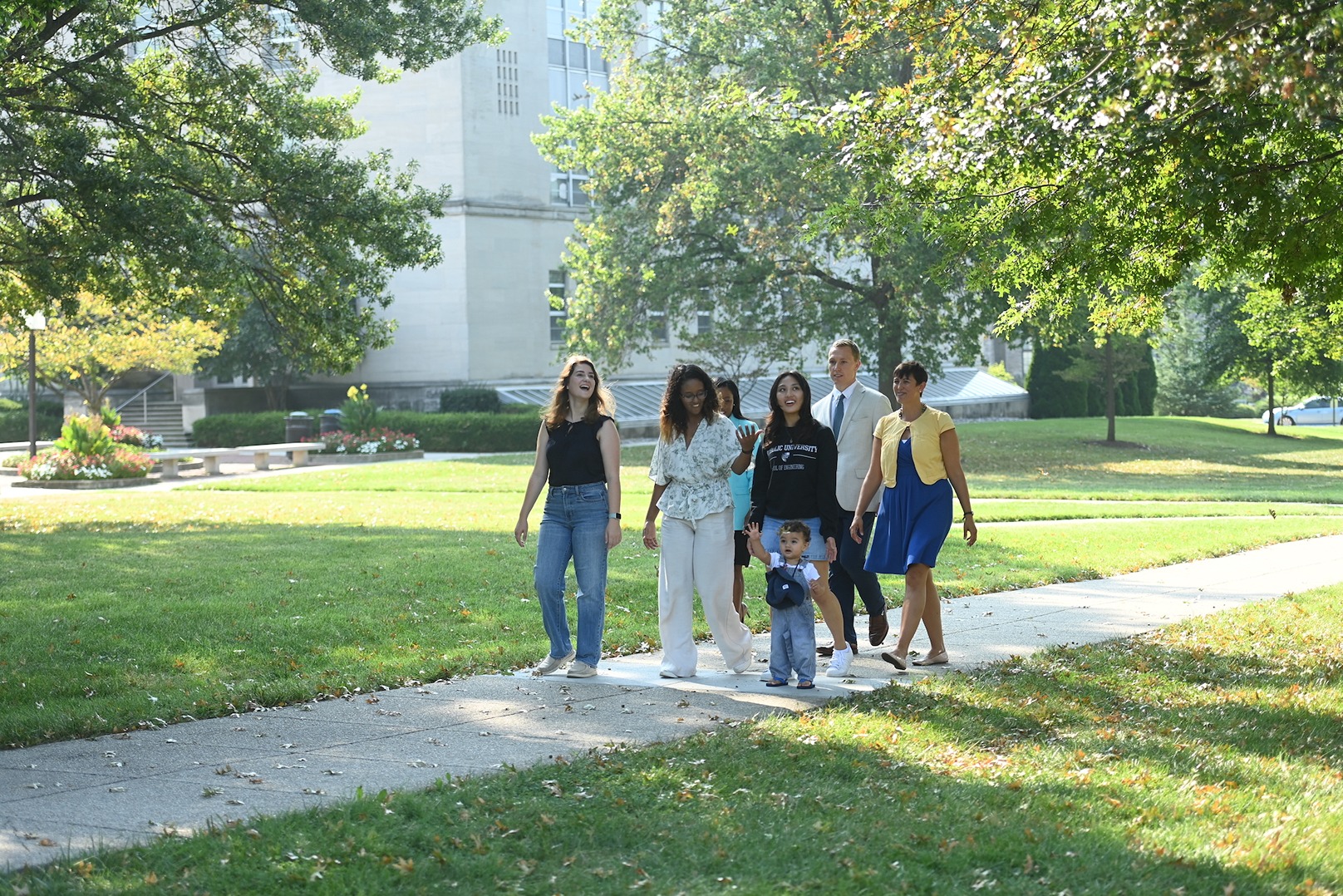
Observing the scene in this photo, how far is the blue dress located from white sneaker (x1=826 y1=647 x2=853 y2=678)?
58 cm

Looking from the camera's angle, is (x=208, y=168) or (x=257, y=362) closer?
(x=208, y=168)

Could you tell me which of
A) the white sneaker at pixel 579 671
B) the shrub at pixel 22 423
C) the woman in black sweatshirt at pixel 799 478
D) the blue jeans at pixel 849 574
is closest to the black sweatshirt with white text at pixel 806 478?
the woman in black sweatshirt at pixel 799 478

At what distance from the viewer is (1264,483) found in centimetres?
3027

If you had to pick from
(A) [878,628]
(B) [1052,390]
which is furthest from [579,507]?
(B) [1052,390]

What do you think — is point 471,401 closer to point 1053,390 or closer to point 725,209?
point 725,209

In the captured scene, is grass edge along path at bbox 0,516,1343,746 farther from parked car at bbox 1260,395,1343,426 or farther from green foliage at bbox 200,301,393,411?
parked car at bbox 1260,395,1343,426

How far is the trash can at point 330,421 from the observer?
129 ft

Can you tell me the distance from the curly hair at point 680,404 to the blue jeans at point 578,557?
0.56m

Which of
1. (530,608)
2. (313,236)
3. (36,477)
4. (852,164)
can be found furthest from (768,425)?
(36,477)

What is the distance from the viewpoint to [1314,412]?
200 ft

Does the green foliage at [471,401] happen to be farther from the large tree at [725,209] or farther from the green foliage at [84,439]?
the green foliage at [84,439]

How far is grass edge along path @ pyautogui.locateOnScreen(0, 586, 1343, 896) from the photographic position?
15.0ft

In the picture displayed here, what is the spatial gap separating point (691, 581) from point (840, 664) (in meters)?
1.04

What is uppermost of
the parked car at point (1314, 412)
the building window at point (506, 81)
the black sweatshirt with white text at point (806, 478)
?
the building window at point (506, 81)
